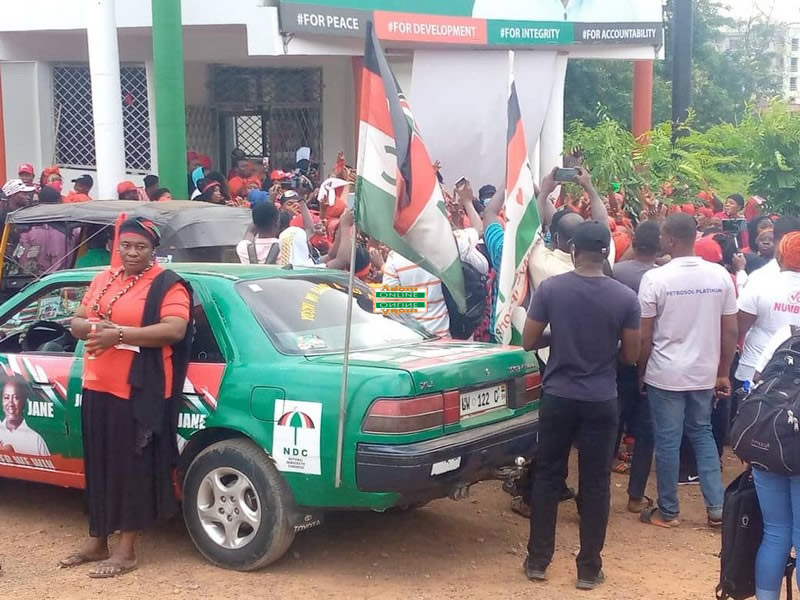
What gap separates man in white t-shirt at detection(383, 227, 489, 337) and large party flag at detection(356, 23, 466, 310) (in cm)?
149

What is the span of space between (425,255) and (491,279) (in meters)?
2.09

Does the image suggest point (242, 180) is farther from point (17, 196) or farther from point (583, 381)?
point (583, 381)

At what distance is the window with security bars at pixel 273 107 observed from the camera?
1634cm

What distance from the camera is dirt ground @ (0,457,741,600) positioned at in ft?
16.4

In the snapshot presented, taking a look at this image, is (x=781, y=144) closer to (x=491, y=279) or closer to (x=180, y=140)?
(x=491, y=279)

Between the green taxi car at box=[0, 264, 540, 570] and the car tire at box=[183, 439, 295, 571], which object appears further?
the car tire at box=[183, 439, 295, 571]

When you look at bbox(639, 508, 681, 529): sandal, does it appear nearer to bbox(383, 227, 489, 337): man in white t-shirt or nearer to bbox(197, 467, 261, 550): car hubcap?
bbox(383, 227, 489, 337): man in white t-shirt

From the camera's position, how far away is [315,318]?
546 centimetres

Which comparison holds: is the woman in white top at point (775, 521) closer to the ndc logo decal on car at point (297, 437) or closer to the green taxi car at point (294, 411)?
the green taxi car at point (294, 411)

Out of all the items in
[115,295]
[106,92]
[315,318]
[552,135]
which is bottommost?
[315,318]

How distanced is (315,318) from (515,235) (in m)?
1.20

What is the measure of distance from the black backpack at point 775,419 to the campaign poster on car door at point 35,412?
3.45 m

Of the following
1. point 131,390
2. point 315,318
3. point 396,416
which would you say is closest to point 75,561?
point 131,390

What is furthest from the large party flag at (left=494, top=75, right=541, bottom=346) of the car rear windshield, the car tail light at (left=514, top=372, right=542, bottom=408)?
the car rear windshield
